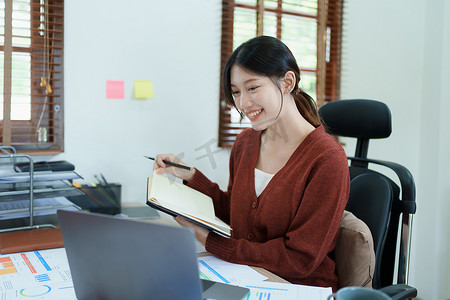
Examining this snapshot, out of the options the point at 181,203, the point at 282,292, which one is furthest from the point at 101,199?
the point at 282,292

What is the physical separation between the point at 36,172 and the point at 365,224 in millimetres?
1134

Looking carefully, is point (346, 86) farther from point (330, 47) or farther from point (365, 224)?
point (365, 224)

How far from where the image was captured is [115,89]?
6.32ft

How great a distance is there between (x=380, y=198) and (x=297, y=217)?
0.32m

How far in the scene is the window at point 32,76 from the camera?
5.73ft

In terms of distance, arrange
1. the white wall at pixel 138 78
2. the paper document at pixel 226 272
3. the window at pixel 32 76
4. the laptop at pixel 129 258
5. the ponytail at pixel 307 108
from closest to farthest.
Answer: the laptop at pixel 129 258 < the paper document at pixel 226 272 < the ponytail at pixel 307 108 < the window at pixel 32 76 < the white wall at pixel 138 78

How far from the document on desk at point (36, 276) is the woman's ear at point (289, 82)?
34.1 inches

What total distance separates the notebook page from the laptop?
33 centimetres

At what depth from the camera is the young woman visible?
1156mm

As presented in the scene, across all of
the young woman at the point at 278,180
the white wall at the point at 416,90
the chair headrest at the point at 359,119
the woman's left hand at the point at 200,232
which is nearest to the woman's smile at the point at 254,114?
the young woman at the point at 278,180

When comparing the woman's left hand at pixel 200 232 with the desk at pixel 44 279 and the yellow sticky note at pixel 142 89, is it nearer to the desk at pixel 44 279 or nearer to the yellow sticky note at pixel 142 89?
the desk at pixel 44 279

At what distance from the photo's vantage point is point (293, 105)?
1431mm

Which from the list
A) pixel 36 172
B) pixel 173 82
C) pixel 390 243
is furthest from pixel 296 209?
pixel 173 82

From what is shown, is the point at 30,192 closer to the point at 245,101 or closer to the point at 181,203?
the point at 181,203
